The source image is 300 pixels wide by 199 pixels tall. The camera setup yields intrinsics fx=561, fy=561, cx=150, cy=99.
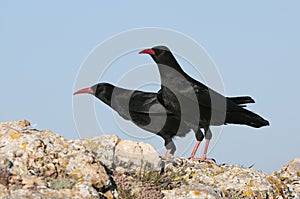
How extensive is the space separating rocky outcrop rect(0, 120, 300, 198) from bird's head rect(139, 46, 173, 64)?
3.03 metres

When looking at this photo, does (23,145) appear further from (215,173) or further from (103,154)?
(215,173)

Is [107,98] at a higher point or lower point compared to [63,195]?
higher

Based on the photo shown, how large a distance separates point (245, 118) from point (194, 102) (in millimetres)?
1286

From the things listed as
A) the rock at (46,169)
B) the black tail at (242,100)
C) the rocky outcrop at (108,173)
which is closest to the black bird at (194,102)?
the black tail at (242,100)

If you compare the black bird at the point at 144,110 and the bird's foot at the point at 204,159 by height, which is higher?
the black bird at the point at 144,110

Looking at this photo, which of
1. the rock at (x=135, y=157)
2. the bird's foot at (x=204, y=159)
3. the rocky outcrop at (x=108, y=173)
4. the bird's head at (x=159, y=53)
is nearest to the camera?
the rocky outcrop at (x=108, y=173)

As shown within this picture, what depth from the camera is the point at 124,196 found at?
780 centimetres

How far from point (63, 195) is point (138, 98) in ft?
22.2

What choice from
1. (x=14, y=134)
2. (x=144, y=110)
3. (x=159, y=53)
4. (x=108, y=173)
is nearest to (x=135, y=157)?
(x=108, y=173)

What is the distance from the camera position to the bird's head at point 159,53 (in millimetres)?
12498

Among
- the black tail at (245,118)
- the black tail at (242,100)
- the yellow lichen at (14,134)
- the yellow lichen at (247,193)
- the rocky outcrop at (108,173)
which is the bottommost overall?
the yellow lichen at (247,193)

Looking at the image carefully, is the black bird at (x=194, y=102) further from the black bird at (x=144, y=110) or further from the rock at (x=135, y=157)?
the rock at (x=135, y=157)

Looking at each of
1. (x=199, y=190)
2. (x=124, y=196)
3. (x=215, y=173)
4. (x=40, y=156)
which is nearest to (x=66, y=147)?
(x=40, y=156)

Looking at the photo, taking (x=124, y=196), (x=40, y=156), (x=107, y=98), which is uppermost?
(x=107, y=98)
